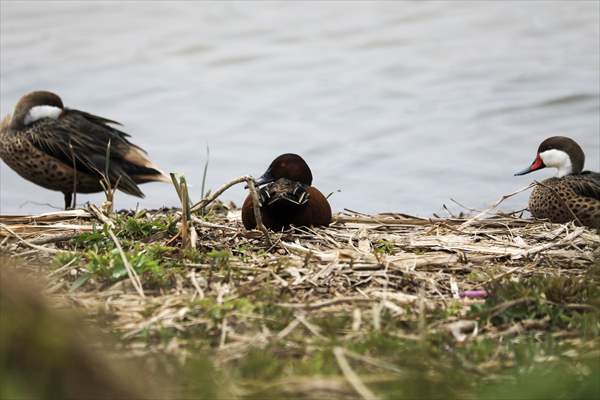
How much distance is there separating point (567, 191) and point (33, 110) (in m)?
4.77

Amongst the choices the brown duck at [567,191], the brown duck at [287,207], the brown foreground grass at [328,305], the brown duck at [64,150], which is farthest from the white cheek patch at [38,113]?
the brown duck at [567,191]

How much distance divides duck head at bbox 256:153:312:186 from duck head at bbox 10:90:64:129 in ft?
11.7

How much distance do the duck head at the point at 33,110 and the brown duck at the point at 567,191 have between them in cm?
441

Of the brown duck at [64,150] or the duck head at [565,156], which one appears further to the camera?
the brown duck at [64,150]

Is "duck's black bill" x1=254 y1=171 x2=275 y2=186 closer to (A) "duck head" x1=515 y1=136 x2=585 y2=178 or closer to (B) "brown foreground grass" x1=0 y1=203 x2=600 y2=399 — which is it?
(B) "brown foreground grass" x1=0 y1=203 x2=600 y2=399

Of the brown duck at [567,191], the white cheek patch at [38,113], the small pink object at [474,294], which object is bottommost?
the small pink object at [474,294]

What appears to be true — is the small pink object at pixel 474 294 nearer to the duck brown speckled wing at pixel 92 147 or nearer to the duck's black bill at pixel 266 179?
the duck's black bill at pixel 266 179

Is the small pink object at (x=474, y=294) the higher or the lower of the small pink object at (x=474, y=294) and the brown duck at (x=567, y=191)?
the lower

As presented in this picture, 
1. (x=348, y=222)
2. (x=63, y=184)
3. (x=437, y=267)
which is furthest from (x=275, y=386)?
(x=63, y=184)

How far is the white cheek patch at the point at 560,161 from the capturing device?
794 centimetres

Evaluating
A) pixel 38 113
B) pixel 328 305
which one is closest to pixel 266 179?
pixel 328 305

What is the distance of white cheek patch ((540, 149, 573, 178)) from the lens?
7938 mm

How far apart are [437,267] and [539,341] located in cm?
109

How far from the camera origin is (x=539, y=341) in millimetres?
3729
